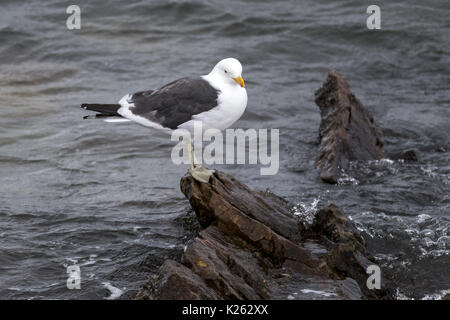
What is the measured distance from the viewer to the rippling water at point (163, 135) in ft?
23.8

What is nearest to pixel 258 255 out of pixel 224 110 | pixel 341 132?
pixel 224 110

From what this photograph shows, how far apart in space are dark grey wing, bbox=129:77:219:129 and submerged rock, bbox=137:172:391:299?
64cm

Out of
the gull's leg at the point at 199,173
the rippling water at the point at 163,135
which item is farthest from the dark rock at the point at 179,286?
the gull's leg at the point at 199,173

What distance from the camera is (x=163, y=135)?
37.0 feet

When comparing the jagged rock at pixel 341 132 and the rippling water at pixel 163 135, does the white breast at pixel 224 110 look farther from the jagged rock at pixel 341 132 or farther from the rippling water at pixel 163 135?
the jagged rock at pixel 341 132

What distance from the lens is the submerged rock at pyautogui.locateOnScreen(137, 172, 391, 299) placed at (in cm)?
547

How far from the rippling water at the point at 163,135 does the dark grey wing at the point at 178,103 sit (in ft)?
4.65

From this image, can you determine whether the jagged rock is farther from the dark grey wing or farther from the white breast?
the dark grey wing

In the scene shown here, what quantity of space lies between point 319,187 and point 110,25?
8561 mm

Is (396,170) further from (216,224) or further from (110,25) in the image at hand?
(110,25)

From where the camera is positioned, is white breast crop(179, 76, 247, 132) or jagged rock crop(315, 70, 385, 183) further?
jagged rock crop(315, 70, 385, 183)

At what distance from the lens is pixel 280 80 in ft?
44.9

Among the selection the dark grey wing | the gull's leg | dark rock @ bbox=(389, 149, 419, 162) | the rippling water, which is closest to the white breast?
the dark grey wing

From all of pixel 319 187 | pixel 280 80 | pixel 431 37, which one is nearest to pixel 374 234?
pixel 319 187
